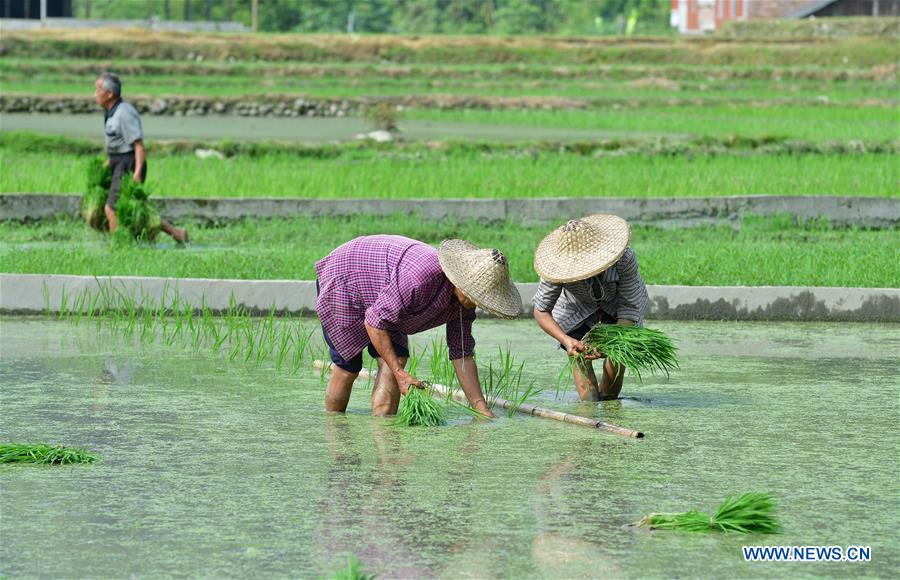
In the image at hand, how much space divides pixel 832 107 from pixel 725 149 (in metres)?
8.91

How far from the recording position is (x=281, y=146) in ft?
Result: 60.7

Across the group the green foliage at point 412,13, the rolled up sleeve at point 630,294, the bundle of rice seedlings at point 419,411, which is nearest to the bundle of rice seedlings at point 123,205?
the rolled up sleeve at point 630,294

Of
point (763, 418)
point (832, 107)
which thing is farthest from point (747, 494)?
point (832, 107)

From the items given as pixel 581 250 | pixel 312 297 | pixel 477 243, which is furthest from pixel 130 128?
pixel 581 250

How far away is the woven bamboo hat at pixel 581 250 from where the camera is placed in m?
6.24

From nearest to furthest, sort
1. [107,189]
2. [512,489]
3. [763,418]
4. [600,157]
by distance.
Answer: [512,489]
[763,418]
[107,189]
[600,157]

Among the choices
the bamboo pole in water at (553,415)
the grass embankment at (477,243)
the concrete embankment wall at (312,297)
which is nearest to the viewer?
the bamboo pole in water at (553,415)

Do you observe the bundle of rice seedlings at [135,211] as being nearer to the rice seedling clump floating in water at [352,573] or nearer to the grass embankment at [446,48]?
the rice seedling clump floating in water at [352,573]

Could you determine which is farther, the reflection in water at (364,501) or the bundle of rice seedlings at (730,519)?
the bundle of rice seedlings at (730,519)

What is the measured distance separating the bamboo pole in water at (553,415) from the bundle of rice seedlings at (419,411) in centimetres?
30

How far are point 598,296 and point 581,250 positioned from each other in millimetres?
417

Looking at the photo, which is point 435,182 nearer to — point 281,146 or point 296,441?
point 281,146

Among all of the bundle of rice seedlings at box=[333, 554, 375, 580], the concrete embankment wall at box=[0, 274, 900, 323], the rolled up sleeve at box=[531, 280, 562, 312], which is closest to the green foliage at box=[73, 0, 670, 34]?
the concrete embankment wall at box=[0, 274, 900, 323]

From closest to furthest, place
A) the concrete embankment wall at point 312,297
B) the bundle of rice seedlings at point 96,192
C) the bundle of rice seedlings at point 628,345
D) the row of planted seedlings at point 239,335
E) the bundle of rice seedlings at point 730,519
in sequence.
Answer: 1. the bundle of rice seedlings at point 730,519
2. the bundle of rice seedlings at point 628,345
3. the row of planted seedlings at point 239,335
4. the concrete embankment wall at point 312,297
5. the bundle of rice seedlings at point 96,192
